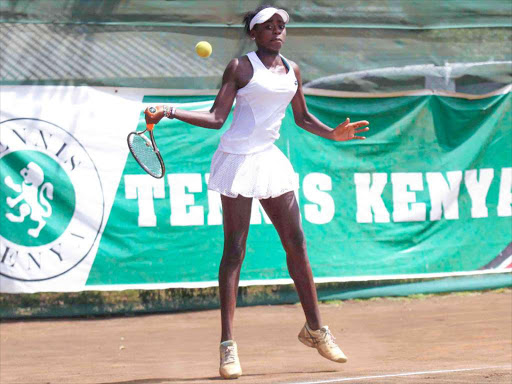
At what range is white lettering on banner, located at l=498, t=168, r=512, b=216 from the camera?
279 inches

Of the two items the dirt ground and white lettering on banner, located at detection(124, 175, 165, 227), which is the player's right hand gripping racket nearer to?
the dirt ground

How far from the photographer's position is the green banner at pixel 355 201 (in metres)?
6.47

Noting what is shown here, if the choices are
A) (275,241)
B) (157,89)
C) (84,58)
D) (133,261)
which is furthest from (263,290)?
(84,58)

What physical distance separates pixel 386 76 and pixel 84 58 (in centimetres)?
240

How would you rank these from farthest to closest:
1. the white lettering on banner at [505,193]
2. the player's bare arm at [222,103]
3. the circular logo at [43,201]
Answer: the white lettering on banner at [505,193]
the circular logo at [43,201]
the player's bare arm at [222,103]

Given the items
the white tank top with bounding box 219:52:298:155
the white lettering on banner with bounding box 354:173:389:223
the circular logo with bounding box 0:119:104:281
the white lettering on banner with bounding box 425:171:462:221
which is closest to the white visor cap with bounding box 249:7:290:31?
the white tank top with bounding box 219:52:298:155

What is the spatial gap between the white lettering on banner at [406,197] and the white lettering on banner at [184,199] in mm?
1601

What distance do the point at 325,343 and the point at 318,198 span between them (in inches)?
109

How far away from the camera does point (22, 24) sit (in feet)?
20.7

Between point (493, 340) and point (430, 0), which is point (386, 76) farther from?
point (493, 340)

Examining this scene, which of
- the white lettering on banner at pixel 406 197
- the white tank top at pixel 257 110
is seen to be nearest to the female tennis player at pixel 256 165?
the white tank top at pixel 257 110

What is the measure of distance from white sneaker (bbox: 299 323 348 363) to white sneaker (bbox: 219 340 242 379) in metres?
0.41

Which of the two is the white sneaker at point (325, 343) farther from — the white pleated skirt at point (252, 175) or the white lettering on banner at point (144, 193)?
the white lettering on banner at point (144, 193)

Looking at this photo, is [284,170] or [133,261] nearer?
[284,170]
